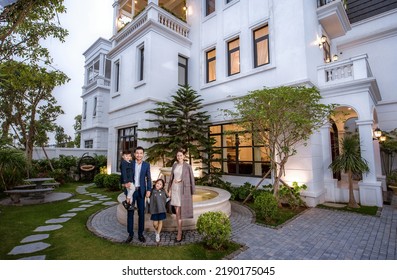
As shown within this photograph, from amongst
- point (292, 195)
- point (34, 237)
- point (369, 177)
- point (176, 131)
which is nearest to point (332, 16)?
point (369, 177)

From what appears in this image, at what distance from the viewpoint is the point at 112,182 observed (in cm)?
1048

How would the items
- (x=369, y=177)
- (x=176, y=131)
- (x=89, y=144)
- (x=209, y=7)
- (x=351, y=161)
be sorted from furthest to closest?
(x=89, y=144)
(x=209, y=7)
(x=176, y=131)
(x=369, y=177)
(x=351, y=161)

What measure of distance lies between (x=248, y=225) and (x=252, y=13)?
9.23 metres

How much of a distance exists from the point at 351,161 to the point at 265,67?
489 cm

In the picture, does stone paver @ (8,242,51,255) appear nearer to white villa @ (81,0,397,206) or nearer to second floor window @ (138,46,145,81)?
white villa @ (81,0,397,206)

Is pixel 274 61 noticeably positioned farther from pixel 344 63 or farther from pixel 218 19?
pixel 218 19

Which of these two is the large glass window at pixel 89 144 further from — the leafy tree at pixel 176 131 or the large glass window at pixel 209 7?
the large glass window at pixel 209 7

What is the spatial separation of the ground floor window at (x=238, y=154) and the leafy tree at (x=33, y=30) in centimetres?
703

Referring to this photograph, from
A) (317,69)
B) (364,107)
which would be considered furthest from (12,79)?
(364,107)

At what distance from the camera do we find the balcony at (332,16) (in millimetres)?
8836

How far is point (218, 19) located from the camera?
1102cm

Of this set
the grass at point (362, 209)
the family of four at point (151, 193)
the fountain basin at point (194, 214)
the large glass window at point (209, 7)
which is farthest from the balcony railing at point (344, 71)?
the family of four at point (151, 193)

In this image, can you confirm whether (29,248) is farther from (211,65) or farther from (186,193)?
(211,65)

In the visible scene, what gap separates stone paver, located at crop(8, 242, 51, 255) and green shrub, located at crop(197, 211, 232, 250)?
326cm
